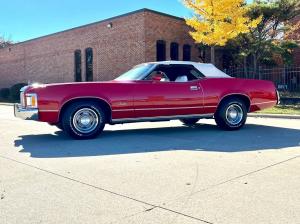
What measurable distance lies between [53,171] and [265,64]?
18.6 metres

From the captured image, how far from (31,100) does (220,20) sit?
12065 mm

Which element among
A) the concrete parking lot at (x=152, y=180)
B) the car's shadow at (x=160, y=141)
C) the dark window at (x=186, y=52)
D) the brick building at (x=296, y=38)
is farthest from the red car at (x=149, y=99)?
the dark window at (x=186, y=52)

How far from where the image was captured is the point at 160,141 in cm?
736

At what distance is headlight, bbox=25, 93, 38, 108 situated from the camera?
285 inches

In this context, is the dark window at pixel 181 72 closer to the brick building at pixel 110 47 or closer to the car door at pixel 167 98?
the car door at pixel 167 98

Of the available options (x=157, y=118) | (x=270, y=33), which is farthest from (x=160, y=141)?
(x=270, y=33)

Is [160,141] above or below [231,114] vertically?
below

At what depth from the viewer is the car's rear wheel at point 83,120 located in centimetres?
740

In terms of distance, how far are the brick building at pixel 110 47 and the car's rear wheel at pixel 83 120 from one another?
12.9 metres

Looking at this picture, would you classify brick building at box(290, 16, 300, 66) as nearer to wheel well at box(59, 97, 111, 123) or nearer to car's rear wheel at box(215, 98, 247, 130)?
car's rear wheel at box(215, 98, 247, 130)

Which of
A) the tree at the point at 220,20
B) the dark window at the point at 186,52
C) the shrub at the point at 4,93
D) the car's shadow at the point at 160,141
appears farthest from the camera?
the shrub at the point at 4,93

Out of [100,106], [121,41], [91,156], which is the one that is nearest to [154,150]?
[91,156]

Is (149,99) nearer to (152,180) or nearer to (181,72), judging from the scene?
(181,72)

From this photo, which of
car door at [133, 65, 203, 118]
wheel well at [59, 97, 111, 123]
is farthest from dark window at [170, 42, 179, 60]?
wheel well at [59, 97, 111, 123]
